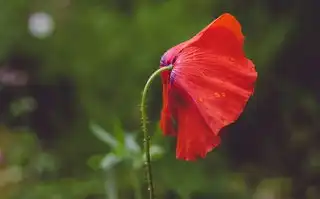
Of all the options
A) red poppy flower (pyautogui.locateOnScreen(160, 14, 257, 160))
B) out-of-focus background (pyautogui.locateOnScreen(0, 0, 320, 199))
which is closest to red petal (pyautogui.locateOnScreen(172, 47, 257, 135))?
red poppy flower (pyautogui.locateOnScreen(160, 14, 257, 160))

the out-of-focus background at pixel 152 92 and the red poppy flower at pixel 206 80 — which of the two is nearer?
the red poppy flower at pixel 206 80

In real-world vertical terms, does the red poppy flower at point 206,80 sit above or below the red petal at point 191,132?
above

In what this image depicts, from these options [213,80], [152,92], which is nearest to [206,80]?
[213,80]

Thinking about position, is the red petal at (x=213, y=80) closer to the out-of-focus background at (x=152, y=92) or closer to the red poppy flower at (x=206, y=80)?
the red poppy flower at (x=206, y=80)

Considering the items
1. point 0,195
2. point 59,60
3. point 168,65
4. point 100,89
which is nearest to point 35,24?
point 59,60

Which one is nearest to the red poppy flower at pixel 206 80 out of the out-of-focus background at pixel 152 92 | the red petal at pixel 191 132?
the red petal at pixel 191 132

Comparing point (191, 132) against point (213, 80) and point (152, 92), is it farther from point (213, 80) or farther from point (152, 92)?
point (152, 92)
